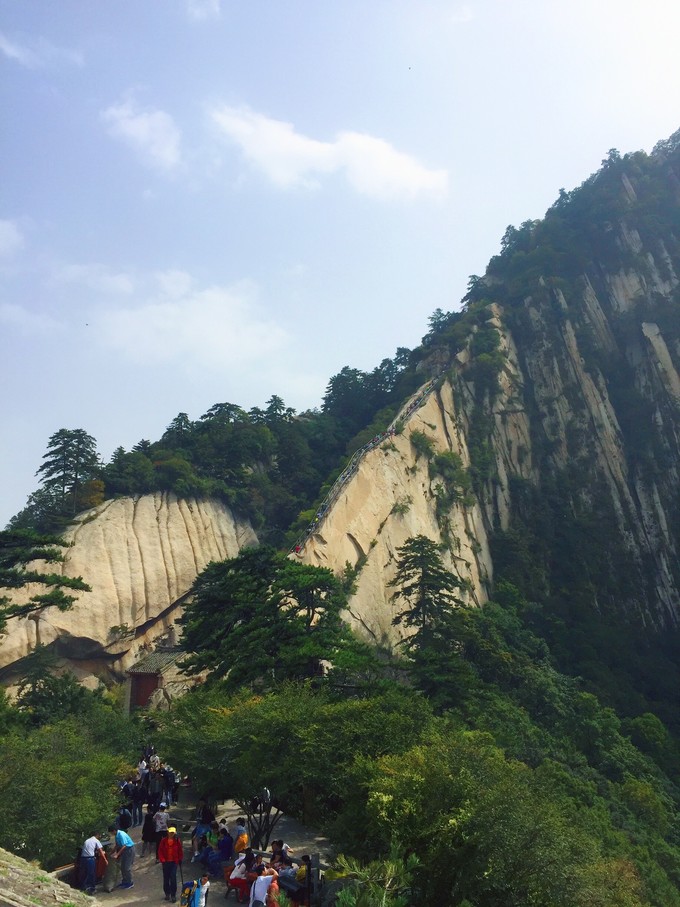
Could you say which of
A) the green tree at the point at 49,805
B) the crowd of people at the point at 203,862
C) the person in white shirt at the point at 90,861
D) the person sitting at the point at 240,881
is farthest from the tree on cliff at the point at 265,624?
the person in white shirt at the point at 90,861

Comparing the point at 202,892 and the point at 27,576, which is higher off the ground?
the point at 27,576

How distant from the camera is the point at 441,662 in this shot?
25.7m

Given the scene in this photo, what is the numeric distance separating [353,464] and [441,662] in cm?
2065

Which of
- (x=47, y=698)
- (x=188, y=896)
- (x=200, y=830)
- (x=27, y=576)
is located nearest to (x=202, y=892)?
(x=188, y=896)

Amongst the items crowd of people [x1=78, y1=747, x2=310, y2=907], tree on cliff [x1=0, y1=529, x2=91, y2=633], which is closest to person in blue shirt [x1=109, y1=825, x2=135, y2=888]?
crowd of people [x1=78, y1=747, x2=310, y2=907]

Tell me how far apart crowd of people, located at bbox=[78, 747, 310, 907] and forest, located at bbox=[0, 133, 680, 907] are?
99 cm

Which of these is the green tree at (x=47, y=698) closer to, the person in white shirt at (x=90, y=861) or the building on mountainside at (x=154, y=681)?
the building on mountainside at (x=154, y=681)

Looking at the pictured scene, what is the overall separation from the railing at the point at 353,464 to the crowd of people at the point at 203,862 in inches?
884

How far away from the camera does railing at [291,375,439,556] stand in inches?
1529

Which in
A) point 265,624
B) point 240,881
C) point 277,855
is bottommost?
point 240,881

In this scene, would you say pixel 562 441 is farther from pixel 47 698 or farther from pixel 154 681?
pixel 47 698

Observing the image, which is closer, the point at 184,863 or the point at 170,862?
the point at 170,862

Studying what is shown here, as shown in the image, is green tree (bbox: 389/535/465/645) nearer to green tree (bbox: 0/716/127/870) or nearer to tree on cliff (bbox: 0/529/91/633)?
tree on cliff (bbox: 0/529/91/633)

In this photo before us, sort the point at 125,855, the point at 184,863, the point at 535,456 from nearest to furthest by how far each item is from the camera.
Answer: the point at 125,855 → the point at 184,863 → the point at 535,456
